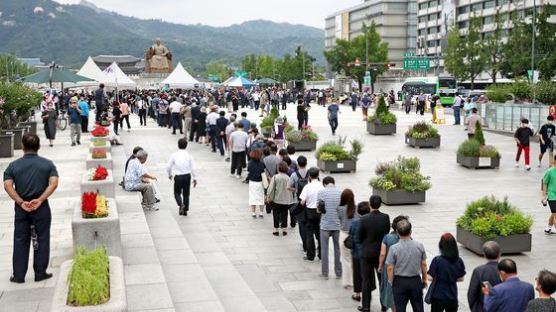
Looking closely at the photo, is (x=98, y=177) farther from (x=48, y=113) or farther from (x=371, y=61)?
(x=371, y=61)

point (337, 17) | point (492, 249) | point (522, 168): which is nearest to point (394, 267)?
point (492, 249)

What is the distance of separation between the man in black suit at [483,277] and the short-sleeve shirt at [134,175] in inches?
329

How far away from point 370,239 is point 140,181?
21.8 ft

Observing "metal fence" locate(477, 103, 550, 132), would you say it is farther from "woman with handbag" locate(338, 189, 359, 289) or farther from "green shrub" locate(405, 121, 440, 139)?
"woman with handbag" locate(338, 189, 359, 289)

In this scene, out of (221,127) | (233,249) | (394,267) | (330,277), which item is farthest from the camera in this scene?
(221,127)

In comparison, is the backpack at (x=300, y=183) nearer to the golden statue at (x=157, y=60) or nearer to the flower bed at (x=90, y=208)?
the flower bed at (x=90, y=208)

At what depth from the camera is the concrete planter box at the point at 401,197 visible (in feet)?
50.5

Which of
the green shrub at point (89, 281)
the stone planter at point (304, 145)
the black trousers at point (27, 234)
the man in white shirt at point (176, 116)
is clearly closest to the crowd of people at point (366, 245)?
the black trousers at point (27, 234)

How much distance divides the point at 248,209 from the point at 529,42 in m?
53.7

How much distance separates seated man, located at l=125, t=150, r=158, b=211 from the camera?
1366cm

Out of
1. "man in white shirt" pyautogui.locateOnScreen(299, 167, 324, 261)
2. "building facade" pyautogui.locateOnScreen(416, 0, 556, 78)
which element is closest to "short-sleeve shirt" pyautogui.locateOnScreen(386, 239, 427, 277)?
"man in white shirt" pyautogui.locateOnScreen(299, 167, 324, 261)

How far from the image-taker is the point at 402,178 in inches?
608

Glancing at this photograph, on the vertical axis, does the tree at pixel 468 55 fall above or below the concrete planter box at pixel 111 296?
above

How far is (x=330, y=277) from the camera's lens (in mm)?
10203
